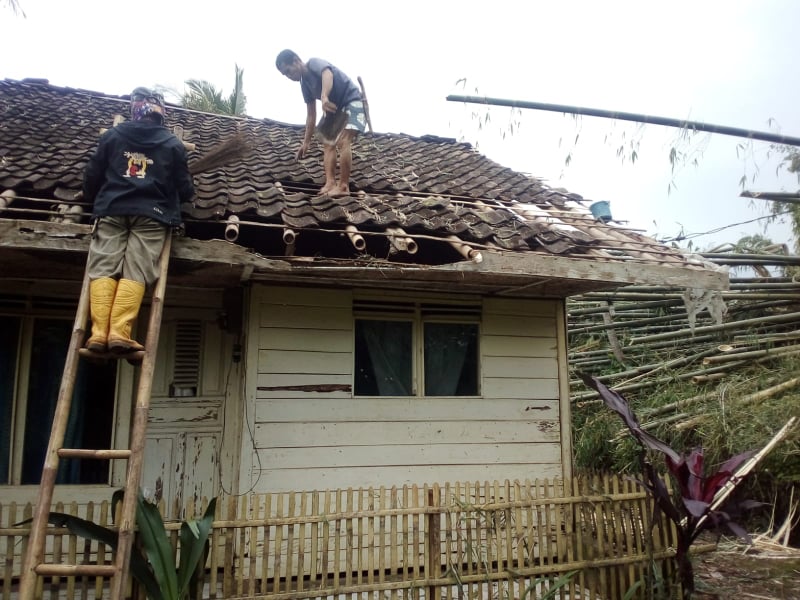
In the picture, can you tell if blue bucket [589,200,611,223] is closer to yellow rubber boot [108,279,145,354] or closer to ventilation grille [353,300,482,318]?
ventilation grille [353,300,482,318]

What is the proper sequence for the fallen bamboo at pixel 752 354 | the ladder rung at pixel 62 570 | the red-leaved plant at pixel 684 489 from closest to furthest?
1. the ladder rung at pixel 62 570
2. the red-leaved plant at pixel 684 489
3. the fallen bamboo at pixel 752 354

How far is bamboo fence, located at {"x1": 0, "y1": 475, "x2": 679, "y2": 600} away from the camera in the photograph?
4113mm

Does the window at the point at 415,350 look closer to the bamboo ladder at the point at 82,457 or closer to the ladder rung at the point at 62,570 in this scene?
the bamboo ladder at the point at 82,457

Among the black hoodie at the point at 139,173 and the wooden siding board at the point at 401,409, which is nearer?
the black hoodie at the point at 139,173

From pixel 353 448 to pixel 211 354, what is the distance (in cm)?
176

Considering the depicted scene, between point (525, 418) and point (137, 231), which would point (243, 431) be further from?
point (525, 418)

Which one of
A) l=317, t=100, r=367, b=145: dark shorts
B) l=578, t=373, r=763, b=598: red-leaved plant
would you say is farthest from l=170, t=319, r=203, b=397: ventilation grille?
l=578, t=373, r=763, b=598: red-leaved plant

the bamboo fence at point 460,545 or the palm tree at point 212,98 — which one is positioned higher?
the palm tree at point 212,98

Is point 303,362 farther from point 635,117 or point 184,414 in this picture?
point 635,117

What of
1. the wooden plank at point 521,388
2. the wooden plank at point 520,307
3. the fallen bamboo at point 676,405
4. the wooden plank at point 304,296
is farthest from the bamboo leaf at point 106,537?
the fallen bamboo at point 676,405

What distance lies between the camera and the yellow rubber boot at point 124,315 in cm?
375

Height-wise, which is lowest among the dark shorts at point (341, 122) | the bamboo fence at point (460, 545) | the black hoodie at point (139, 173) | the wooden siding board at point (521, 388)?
the bamboo fence at point (460, 545)

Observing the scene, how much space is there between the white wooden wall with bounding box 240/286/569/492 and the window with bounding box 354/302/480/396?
129 millimetres

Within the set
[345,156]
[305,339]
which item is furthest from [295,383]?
[345,156]
